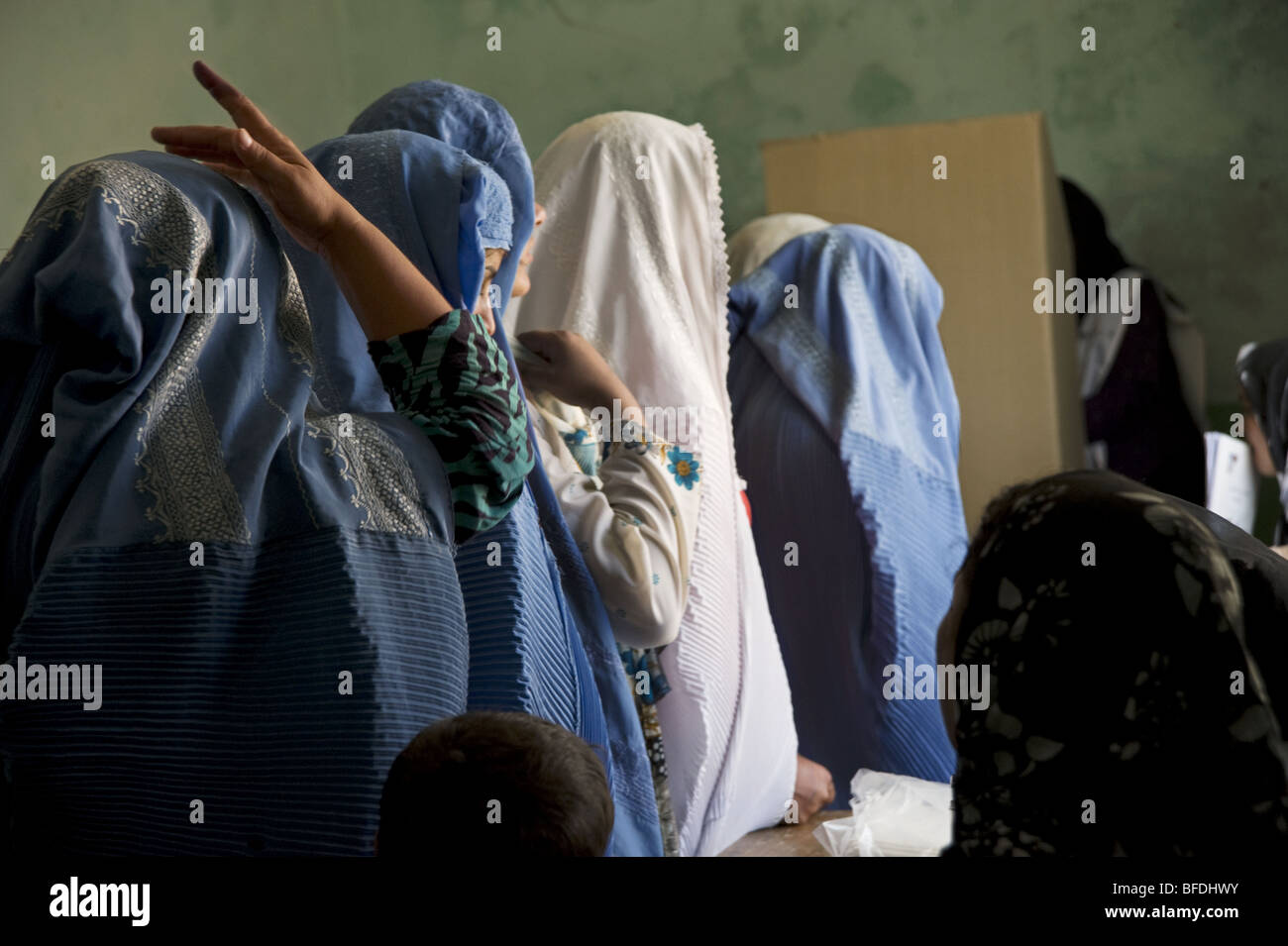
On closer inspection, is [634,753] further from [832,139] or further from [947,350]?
[832,139]

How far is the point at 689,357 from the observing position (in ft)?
4.54

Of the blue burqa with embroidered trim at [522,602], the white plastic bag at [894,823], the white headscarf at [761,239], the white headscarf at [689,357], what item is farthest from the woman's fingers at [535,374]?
the white headscarf at [761,239]

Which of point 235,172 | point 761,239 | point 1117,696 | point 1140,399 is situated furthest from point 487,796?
point 1140,399

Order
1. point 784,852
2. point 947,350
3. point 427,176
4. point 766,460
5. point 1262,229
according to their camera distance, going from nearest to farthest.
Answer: point 427,176 → point 784,852 → point 766,460 → point 947,350 → point 1262,229

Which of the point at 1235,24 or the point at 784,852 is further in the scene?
the point at 1235,24

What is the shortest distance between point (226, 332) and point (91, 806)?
0.28 m

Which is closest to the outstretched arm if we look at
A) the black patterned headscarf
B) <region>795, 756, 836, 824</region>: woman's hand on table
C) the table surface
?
the black patterned headscarf

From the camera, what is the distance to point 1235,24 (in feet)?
8.71

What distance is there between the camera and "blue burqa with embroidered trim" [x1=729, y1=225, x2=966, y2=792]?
5.19 feet

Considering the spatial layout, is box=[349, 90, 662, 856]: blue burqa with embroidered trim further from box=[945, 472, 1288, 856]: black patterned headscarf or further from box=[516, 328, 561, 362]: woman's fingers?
box=[945, 472, 1288, 856]: black patterned headscarf

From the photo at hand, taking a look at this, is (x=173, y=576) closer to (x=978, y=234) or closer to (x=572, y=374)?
(x=572, y=374)

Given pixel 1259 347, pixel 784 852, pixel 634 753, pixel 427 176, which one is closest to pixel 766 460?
pixel 784 852

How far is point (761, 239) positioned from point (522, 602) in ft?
4.38

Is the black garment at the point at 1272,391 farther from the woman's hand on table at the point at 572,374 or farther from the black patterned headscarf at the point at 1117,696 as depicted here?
the black patterned headscarf at the point at 1117,696
